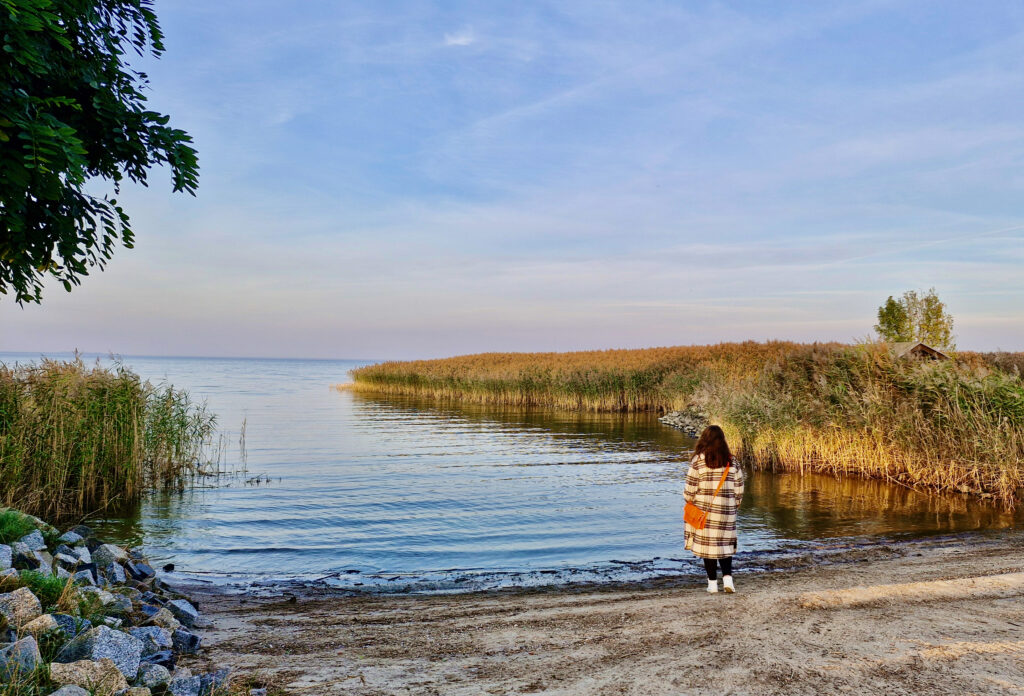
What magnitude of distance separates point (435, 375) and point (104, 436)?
34.7 m

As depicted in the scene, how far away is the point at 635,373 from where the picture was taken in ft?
127

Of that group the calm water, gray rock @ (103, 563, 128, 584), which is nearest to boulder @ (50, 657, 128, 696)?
gray rock @ (103, 563, 128, 584)

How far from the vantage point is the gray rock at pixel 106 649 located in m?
4.64

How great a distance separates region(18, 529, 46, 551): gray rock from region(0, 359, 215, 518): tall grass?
4239 mm

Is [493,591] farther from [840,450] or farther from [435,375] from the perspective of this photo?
[435,375]

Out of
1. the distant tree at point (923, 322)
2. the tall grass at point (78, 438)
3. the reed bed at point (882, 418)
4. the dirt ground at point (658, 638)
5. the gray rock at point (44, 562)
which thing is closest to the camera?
the dirt ground at point (658, 638)

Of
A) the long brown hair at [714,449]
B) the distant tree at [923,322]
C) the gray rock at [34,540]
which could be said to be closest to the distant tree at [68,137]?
the gray rock at [34,540]

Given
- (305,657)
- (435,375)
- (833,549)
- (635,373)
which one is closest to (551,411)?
(635,373)

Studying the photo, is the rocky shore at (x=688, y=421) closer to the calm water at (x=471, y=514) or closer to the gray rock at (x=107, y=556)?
the calm water at (x=471, y=514)

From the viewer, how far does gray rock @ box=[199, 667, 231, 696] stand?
4.78 meters

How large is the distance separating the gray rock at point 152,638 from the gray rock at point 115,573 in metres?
1.70

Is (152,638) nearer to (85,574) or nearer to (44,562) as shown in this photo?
(85,574)

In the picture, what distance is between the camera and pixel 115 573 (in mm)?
7355

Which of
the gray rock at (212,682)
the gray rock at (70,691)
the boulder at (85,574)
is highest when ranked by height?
the gray rock at (70,691)
